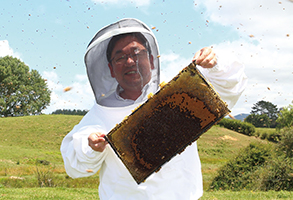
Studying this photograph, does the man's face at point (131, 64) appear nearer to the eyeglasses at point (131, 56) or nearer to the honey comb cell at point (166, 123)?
the eyeglasses at point (131, 56)

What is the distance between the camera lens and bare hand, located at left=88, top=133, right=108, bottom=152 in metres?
2.55

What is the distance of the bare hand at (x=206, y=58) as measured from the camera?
8.04 feet

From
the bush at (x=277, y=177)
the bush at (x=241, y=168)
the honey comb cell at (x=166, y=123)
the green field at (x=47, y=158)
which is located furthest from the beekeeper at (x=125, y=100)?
the bush at (x=241, y=168)

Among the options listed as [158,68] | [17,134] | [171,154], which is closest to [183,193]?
[171,154]

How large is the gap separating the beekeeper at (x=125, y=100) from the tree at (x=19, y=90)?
164 feet

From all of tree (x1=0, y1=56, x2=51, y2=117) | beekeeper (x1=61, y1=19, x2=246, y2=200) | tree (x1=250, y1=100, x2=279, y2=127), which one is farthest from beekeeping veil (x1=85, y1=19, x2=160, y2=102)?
tree (x1=250, y1=100, x2=279, y2=127)

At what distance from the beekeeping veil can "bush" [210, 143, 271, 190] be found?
9.94m

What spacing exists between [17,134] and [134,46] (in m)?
38.2

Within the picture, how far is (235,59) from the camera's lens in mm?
2885

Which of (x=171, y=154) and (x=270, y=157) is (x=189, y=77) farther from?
(x=270, y=157)

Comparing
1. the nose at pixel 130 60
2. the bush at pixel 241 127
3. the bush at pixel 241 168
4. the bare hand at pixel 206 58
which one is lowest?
the bush at pixel 241 127

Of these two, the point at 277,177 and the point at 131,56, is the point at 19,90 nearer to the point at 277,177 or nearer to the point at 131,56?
the point at 277,177

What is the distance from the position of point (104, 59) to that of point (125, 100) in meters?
0.59

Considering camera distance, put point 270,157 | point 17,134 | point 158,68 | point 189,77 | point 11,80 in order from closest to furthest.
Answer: point 189,77
point 158,68
point 270,157
point 17,134
point 11,80
